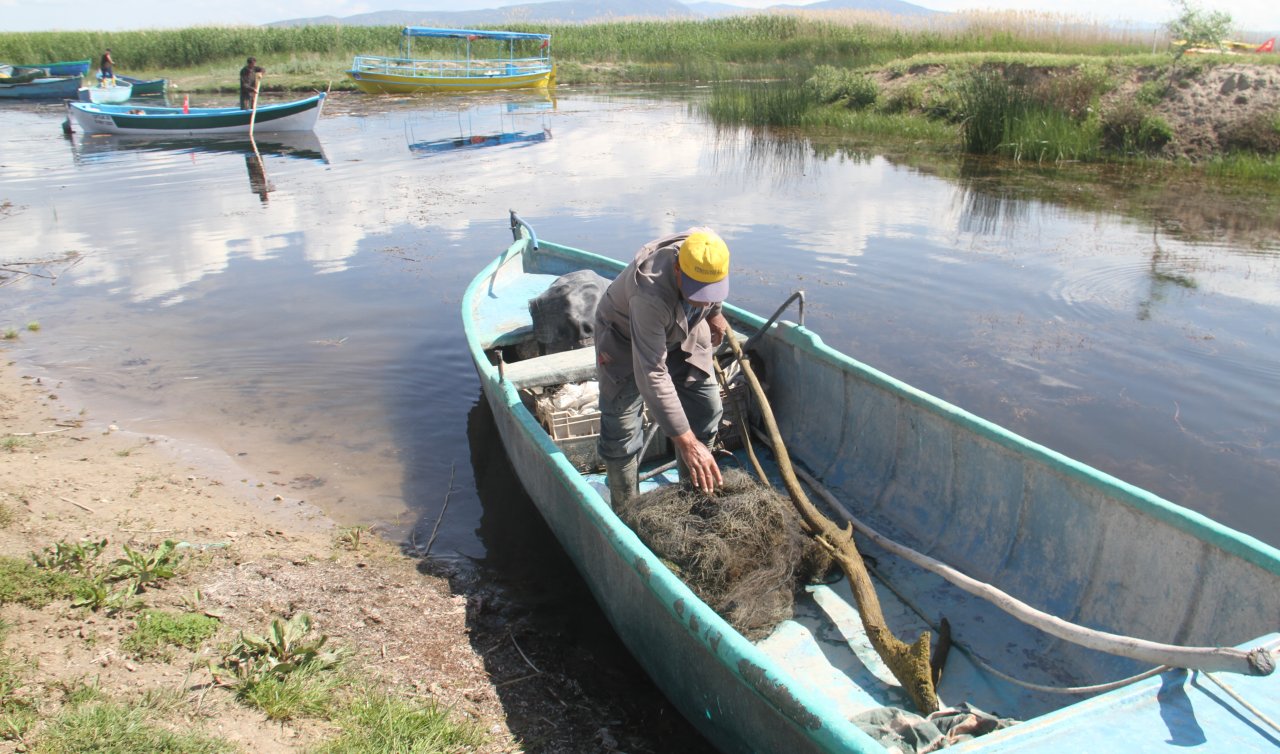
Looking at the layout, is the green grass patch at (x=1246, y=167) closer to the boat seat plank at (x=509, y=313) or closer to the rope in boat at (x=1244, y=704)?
the boat seat plank at (x=509, y=313)

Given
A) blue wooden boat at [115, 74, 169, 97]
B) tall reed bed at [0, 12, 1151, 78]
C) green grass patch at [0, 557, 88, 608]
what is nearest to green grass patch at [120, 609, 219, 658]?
green grass patch at [0, 557, 88, 608]

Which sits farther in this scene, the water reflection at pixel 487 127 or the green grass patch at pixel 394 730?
the water reflection at pixel 487 127

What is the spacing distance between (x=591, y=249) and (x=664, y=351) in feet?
23.5

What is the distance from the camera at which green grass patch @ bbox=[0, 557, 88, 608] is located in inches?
135

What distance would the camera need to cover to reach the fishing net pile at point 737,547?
140 inches

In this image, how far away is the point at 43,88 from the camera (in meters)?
29.7

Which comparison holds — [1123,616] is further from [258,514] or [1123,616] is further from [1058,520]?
[258,514]

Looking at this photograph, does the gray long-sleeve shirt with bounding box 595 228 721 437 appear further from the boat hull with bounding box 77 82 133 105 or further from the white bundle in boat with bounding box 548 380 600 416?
the boat hull with bounding box 77 82 133 105

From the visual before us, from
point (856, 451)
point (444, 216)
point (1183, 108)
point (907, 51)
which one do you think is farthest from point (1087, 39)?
point (856, 451)

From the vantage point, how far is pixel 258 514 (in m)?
5.09

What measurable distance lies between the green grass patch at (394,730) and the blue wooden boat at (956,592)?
85 centimetres

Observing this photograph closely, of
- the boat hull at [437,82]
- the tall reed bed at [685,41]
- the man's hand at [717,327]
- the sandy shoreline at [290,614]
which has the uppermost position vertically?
the tall reed bed at [685,41]

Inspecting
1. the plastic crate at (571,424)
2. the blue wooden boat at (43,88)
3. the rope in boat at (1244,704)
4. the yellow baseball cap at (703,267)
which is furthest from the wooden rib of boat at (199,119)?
the rope in boat at (1244,704)

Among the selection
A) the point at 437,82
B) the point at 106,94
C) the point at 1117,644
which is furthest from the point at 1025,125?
the point at 106,94
